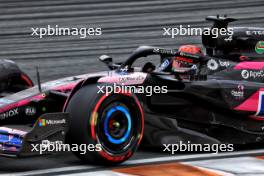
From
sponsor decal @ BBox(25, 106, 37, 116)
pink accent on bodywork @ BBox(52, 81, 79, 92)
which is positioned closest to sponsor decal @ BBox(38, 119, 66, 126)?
sponsor decal @ BBox(25, 106, 37, 116)

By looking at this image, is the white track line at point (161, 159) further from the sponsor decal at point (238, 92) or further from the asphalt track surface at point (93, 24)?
the asphalt track surface at point (93, 24)

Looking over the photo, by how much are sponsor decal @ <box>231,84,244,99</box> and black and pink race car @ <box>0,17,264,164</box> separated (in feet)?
0.04

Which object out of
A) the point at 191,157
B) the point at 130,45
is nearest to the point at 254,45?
the point at 191,157

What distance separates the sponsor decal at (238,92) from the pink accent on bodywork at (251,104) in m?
0.09

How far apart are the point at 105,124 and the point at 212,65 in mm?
1982

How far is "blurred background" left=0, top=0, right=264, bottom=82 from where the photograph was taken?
575 inches

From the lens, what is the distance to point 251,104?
8.72 meters

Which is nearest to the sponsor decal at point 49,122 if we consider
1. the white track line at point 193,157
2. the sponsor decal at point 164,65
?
the white track line at point 193,157

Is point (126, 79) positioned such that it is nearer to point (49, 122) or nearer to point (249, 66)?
point (49, 122)

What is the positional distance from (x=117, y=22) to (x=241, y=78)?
8.84 meters

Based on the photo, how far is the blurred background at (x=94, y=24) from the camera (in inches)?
575

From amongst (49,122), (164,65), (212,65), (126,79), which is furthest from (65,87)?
(212,65)

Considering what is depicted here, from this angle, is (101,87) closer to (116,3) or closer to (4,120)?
(4,120)

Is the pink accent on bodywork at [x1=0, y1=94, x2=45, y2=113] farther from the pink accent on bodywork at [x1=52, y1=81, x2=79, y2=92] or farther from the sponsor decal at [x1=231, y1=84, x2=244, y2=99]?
the sponsor decal at [x1=231, y1=84, x2=244, y2=99]
